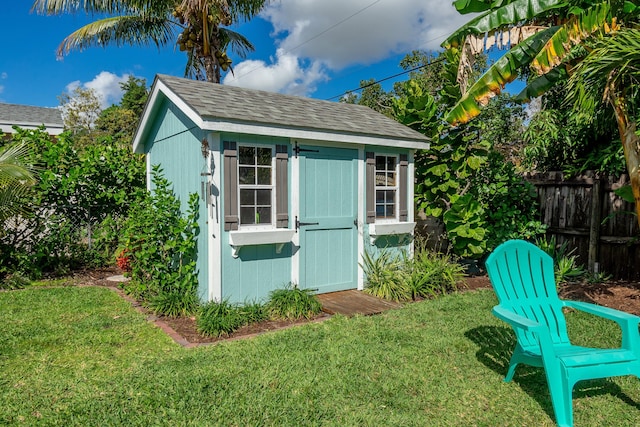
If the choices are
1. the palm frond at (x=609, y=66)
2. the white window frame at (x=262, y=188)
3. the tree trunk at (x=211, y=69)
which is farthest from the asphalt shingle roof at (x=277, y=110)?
the tree trunk at (x=211, y=69)

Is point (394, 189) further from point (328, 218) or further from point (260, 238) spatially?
point (260, 238)

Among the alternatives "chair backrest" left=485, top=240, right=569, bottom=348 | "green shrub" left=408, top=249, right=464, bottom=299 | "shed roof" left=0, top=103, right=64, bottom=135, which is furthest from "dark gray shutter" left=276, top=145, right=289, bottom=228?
"shed roof" left=0, top=103, right=64, bottom=135

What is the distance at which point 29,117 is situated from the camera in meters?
21.4

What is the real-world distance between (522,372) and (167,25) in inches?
521

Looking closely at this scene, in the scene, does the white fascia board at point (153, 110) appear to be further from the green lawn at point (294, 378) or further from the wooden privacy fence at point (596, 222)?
the wooden privacy fence at point (596, 222)

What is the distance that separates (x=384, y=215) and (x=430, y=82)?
10910 millimetres

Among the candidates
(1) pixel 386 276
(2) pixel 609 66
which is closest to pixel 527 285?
(2) pixel 609 66

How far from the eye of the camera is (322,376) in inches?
146

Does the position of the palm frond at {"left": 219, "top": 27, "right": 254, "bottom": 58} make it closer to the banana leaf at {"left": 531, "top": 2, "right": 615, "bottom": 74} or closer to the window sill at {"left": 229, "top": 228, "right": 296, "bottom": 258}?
the window sill at {"left": 229, "top": 228, "right": 296, "bottom": 258}

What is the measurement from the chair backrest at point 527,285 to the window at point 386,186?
3.53 metres

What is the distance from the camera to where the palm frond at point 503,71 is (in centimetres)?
519

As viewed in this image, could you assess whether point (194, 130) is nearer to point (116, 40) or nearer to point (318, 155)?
point (318, 155)

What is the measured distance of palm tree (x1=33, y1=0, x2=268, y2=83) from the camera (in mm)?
10664

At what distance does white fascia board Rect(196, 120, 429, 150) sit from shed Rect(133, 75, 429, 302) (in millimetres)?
15
